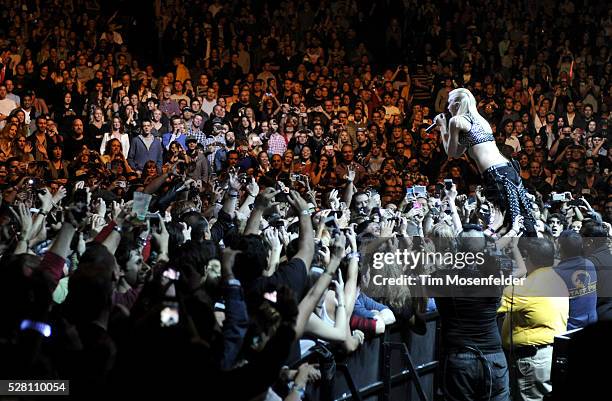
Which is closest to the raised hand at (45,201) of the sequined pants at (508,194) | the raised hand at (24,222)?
the raised hand at (24,222)

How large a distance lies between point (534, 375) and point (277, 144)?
27.0 feet

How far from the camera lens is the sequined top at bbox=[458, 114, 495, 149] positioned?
894 centimetres

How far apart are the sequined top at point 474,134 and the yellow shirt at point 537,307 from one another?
270 cm

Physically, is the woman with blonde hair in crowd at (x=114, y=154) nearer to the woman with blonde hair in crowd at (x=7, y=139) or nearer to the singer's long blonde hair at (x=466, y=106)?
the woman with blonde hair in crowd at (x=7, y=139)

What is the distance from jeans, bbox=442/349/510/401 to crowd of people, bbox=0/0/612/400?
0.02 metres

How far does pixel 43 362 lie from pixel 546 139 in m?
12.9

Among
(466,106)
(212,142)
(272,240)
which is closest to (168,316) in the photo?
(272,240)

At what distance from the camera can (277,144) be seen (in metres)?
14.2

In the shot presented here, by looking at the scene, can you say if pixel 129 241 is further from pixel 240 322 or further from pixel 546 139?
pixel 546 139

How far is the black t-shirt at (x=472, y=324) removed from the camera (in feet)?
18.6

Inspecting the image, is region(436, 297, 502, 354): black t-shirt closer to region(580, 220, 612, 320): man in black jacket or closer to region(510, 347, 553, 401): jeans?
region(510, 347, 553, 401): jeans

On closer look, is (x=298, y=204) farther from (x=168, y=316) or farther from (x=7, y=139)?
(x=7, y=139)

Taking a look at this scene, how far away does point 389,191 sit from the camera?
1242 cm

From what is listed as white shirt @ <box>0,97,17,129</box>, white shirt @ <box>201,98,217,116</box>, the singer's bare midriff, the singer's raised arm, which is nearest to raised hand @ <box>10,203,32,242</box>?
the singer's raised arm
